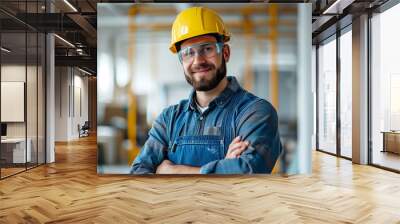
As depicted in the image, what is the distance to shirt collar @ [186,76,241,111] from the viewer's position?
19.7 feet

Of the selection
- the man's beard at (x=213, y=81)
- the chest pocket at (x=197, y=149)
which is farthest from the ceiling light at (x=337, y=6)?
the chest pocket at (x=197, y=149)

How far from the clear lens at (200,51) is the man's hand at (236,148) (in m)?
1.36

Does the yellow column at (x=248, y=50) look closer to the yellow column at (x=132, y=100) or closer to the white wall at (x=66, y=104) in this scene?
the yellow column at (x=132, y=100)

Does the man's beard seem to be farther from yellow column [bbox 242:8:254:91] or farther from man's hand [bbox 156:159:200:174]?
man's hand [bbox 156:159:200:174]

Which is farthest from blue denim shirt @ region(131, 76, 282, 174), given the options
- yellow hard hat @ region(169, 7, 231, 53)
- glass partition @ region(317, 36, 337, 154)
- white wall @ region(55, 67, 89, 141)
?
white wall @ region(55, 67, 89, 141)

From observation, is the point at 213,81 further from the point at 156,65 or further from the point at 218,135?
the point at 156,65

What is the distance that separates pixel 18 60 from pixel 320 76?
794cm

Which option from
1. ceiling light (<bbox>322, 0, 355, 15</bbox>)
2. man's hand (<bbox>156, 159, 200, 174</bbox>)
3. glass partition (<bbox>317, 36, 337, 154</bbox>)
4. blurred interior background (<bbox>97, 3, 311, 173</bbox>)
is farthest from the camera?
glass partition (<bbox>317, 36, 337, 154</bbox>)

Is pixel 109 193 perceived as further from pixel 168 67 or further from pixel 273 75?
pixel 273 75

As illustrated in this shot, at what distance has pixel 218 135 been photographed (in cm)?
590

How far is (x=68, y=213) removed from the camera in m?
4.23

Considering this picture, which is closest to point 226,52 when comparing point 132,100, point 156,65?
point 156,65

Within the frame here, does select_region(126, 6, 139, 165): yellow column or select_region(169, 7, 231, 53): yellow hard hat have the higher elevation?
select_region(169, 7, 231, 53): yellow hard hat

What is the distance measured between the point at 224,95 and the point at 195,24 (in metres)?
1.20
